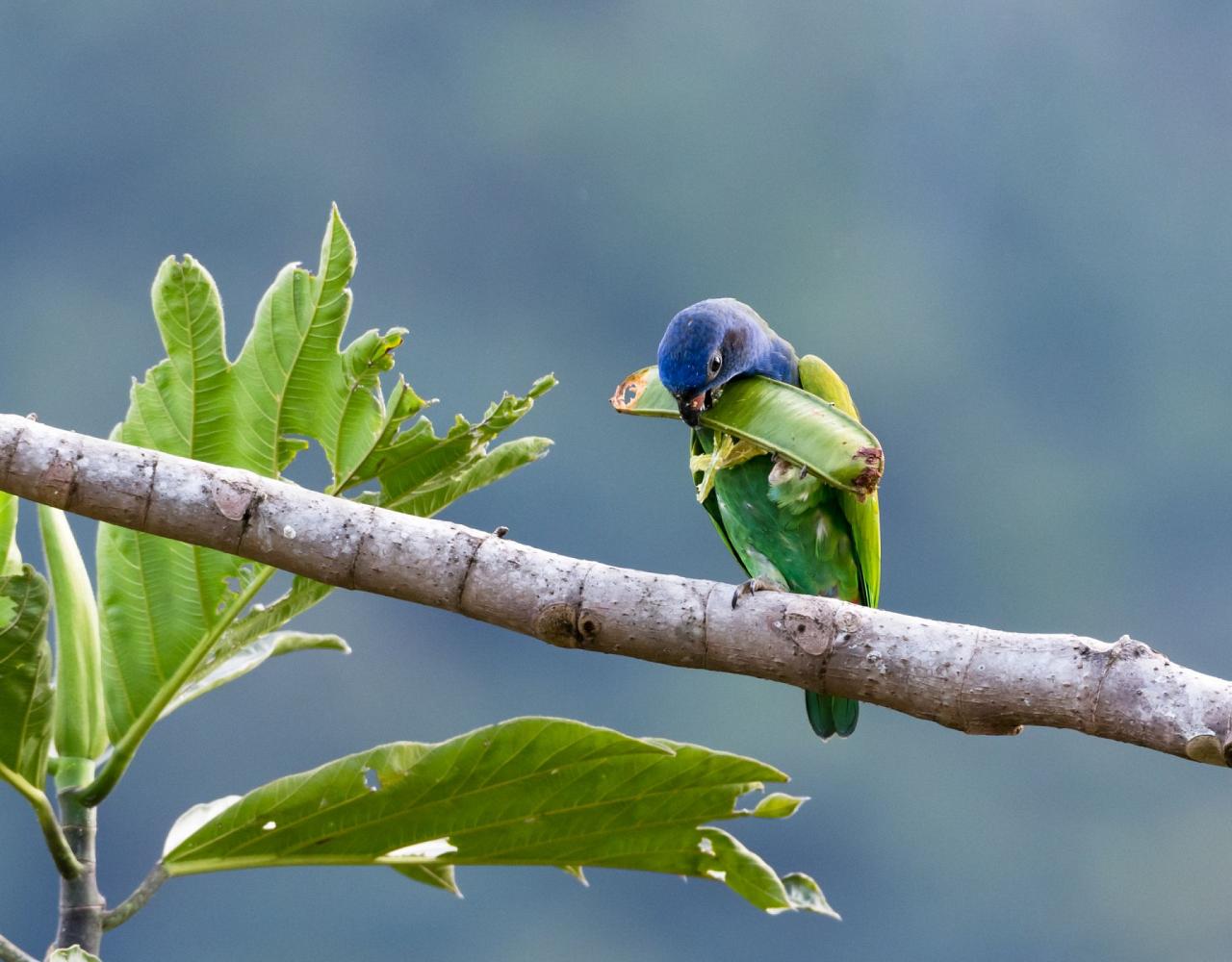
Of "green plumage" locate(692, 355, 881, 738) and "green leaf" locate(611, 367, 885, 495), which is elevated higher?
"green plumage" locate(692, 355, 881, 738)

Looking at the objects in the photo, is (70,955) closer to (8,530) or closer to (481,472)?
(8,530)

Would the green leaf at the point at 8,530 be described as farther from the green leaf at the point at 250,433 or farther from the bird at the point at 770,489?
the bird at the point at 770,489

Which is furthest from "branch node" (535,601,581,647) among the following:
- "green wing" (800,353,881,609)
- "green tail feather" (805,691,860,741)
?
"green tail feather" (805,691,860,741)

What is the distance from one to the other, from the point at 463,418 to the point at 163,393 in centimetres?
44

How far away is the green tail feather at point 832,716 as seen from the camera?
2.62 m

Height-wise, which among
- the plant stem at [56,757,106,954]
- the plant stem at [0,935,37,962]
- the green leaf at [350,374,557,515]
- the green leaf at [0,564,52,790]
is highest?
the green leaf at [350,374,557,515]

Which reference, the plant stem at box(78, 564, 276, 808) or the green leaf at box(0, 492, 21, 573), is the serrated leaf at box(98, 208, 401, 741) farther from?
the green leaf at box(0, 492, 21, 573)

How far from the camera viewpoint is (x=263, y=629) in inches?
70.9

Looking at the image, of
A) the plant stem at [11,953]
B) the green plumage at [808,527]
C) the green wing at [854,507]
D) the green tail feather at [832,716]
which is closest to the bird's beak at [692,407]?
the green plumage at [808,527]

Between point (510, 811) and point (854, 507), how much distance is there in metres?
1.01

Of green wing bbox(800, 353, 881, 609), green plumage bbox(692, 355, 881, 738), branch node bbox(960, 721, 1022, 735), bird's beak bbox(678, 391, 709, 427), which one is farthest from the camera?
green wing bbox(800, 353, 881, 609)

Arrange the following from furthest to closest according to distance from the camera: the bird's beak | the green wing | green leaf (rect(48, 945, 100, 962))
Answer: the green wing, the bird's beak, green leaf (rect(48, 945, 100, 962))

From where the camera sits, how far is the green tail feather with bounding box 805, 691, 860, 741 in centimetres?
262

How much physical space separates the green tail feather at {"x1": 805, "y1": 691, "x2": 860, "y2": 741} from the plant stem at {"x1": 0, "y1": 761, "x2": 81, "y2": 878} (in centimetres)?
146
